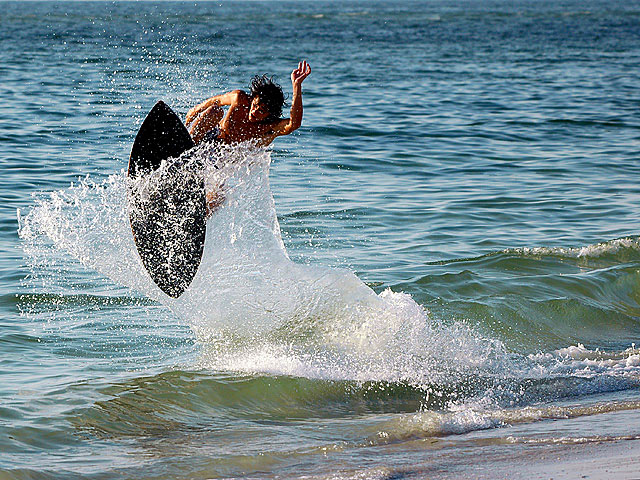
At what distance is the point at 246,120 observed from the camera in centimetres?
764

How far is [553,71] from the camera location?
3162 centimetres

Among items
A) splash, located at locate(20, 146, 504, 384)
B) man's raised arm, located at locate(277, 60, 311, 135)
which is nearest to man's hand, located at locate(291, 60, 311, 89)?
man's raised arm, located at locate(277, 60, 311, 135)

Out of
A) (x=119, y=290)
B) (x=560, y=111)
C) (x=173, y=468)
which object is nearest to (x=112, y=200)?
(x=119, y=290)

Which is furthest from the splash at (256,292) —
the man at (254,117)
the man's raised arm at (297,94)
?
the man's raised arm at (297,94)

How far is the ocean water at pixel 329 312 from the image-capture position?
231 inches

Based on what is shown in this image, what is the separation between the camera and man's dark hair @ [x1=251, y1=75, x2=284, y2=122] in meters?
7.52

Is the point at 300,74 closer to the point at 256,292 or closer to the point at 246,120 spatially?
the point at 246,120

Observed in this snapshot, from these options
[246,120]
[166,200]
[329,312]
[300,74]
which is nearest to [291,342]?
[329,312]

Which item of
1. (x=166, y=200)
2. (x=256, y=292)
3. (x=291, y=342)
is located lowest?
(x=291, y=342)

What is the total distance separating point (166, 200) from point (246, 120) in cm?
94

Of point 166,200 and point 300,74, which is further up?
point 300,74

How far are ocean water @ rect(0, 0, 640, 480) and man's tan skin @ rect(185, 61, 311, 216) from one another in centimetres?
15

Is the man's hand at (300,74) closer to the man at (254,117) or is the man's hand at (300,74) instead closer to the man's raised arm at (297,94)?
the man's raised arm at (297,94)

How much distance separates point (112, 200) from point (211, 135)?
1013mm
